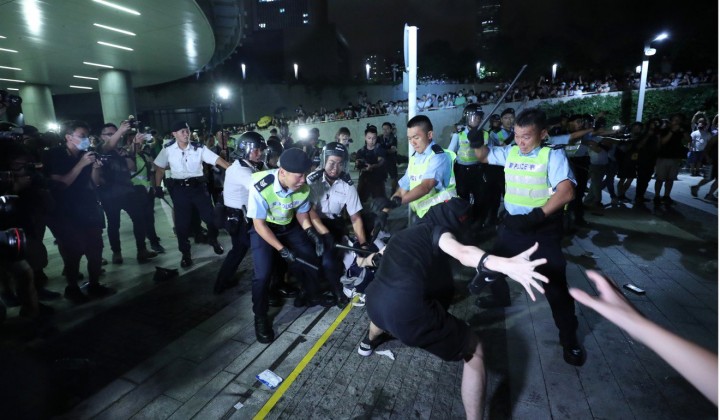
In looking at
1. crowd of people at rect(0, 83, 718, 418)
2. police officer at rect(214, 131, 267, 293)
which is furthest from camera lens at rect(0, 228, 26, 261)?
police officer at rect(214, 131, 267, 293)

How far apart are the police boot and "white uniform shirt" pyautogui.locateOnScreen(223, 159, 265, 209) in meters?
1.56

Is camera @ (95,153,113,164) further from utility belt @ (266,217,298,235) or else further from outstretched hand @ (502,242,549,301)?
outstretched hand @ (502,242,549,301)

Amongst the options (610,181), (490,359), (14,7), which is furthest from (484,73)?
(490,359)

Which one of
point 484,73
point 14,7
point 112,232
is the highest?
point 484,73

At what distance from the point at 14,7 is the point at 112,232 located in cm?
702

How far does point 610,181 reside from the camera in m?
8.16

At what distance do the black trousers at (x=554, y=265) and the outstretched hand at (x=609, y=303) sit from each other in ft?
4.74

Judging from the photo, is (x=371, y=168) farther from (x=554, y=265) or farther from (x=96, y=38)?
(x=96, y=38)

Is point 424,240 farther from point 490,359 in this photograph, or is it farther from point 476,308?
point 476,308

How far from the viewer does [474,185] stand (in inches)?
239

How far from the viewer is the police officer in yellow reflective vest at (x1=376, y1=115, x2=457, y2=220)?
139 inches

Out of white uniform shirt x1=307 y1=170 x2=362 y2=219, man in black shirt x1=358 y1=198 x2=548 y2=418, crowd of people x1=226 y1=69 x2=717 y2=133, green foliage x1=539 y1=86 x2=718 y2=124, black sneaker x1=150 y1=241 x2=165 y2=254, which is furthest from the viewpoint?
crowd of people x1=226 y1=69 x2=717 y2=133

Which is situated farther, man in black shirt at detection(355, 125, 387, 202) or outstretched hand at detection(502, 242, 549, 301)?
man in black shirt at detection(355, 125, 387, 202)

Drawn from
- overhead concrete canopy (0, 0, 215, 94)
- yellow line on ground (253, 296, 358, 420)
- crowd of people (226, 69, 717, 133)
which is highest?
overhead concrete canopy (0, 0, 215, 94)
